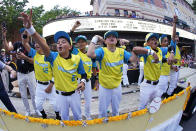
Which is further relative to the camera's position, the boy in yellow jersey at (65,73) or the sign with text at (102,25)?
the sign with text at (102,25)

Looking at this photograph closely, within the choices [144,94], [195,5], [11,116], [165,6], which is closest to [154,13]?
[165,6]

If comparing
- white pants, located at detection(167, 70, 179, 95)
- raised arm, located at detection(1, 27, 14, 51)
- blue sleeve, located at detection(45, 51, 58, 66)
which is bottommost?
white pants, located at detection(167, 70, 179, 95)

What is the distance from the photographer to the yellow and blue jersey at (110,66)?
9.28 ft

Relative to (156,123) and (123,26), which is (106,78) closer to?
(156,123)

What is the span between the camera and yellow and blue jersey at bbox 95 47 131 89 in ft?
9.28

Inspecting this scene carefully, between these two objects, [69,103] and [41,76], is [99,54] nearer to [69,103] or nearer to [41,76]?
[69,103]

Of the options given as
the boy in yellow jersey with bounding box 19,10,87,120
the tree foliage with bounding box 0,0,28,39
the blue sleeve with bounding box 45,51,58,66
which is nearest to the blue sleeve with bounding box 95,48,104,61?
the boy in yellow jersey with bounding box 19,10,87,120

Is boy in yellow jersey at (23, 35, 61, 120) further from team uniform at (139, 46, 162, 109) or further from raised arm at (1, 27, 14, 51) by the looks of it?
team uniform at (139, 46, 162, 109)

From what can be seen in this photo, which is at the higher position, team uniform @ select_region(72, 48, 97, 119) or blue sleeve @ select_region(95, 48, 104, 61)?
blue sleeve @ select_region(95, 48, 104, 61)

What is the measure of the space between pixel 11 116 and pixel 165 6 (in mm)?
35414

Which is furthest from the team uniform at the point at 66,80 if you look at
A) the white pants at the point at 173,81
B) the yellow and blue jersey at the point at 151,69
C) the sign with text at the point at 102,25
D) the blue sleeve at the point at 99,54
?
the sign with text at the point at 102,25

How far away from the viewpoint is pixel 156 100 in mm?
1806

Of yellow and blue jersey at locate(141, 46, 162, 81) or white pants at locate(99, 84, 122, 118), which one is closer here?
white pants at locate(99, 84, 122, 118)

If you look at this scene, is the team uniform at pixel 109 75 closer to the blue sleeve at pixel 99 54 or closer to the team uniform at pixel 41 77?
the blue sleeve at pixel 99 54
